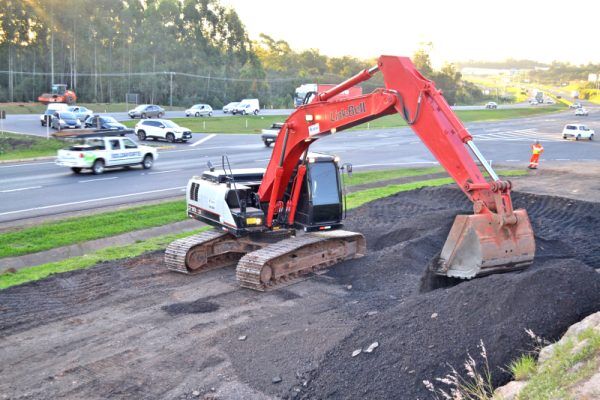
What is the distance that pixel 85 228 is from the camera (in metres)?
18.6

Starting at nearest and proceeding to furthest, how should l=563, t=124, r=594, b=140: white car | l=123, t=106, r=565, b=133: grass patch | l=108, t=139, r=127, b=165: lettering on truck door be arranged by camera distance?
l=108, t=139, r=127, b=165: lettering on truck door
l=563, t=124, r=594, b=140: white car
l=123, t=106, r=565, b=133: grass patch

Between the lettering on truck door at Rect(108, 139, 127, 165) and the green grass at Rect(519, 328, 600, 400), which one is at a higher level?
the lettering on truck door at Rect(108, 139, 127, 165)

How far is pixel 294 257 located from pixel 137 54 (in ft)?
280

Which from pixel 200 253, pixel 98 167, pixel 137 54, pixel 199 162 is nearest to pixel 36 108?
pixel 137 54

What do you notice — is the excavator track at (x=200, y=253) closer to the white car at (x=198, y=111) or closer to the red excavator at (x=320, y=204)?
the red excavator at (x=320, y=204)

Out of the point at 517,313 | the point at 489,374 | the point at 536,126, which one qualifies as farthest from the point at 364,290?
the point at 536,126

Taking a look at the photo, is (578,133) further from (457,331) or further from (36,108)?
(36,108)

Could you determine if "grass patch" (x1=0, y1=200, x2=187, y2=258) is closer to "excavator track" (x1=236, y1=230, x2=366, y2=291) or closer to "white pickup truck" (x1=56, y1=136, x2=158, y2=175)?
"excavator track" (x1=236, y1=230, x2=366, y2=291)

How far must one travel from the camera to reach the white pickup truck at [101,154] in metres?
29.7

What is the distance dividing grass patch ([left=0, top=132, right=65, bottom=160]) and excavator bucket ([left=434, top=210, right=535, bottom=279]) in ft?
103

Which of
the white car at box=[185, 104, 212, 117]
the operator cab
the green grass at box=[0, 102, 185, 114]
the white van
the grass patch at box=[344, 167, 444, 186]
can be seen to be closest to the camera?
the operator cab

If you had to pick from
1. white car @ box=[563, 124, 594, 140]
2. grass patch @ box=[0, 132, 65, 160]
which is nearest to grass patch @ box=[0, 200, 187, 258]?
grass patch @ box=[0, 132, 65, 160]

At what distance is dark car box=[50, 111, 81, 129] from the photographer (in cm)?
4678

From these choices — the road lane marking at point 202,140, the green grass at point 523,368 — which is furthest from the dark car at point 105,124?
the green grass at point 523,368
